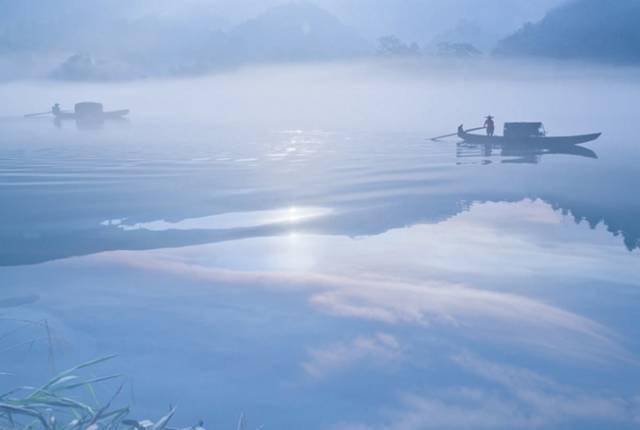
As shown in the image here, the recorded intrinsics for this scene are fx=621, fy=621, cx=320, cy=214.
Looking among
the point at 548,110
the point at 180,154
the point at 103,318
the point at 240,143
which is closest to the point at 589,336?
the point at 103,318

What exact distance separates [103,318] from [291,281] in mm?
2049

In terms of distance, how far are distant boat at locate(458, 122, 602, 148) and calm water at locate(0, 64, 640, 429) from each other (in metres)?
10.4

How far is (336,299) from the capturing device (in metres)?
6.36

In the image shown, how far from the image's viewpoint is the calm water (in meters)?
4.45

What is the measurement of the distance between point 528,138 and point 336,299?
19.3 meters

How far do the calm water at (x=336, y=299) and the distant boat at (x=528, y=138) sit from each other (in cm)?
1035

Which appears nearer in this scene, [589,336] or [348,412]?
[348,412]

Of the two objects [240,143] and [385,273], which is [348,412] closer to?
[385,273]

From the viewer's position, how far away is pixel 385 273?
721 centimetres

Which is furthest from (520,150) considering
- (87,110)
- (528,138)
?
(87,110)

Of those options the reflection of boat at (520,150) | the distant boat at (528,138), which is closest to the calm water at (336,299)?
the reflection of boat at (520,150)

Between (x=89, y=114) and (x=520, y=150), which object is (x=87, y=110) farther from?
(x=520, y=150)

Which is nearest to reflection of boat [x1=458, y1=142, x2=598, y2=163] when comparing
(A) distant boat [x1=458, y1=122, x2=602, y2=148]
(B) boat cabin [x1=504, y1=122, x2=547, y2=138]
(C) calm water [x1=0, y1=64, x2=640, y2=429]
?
(A) distant boat [x1=458, y1=122, x2=602, y2=148]

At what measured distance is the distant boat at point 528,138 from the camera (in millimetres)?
23275
